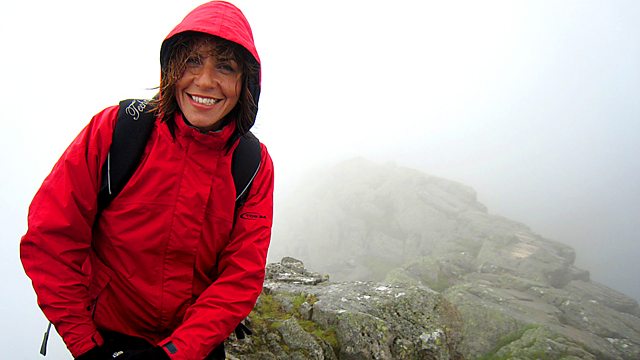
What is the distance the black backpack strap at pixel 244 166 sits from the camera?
5.37m

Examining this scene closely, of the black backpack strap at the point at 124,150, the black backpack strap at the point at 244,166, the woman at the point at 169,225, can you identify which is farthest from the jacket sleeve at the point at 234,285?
the black backpack strap at the point at 124,150

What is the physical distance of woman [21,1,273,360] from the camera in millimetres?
4395

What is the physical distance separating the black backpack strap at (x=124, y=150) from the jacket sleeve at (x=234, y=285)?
64.1 inches

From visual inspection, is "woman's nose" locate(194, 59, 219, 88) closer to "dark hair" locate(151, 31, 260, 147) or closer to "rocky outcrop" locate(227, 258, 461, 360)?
"dark hair" locate(151, 31, 260, 147)

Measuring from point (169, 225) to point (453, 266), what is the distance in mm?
36741

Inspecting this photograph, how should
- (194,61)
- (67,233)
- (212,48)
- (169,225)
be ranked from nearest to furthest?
(67,233), (212,48), (194,61), (169,225)

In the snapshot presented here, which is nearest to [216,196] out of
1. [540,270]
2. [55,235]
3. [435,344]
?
[55,235]

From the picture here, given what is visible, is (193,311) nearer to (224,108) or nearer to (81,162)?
(81,162)

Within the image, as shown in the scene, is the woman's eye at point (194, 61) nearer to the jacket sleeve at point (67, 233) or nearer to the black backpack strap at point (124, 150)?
the black backpack strap at point (124, 150)

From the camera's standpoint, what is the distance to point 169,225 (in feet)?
16.0

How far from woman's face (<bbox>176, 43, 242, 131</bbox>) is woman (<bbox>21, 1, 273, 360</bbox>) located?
0.05ft

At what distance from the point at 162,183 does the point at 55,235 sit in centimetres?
135

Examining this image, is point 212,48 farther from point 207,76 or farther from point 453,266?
point 453,266

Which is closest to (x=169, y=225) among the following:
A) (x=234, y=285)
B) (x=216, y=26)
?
(x=234, y=285)
